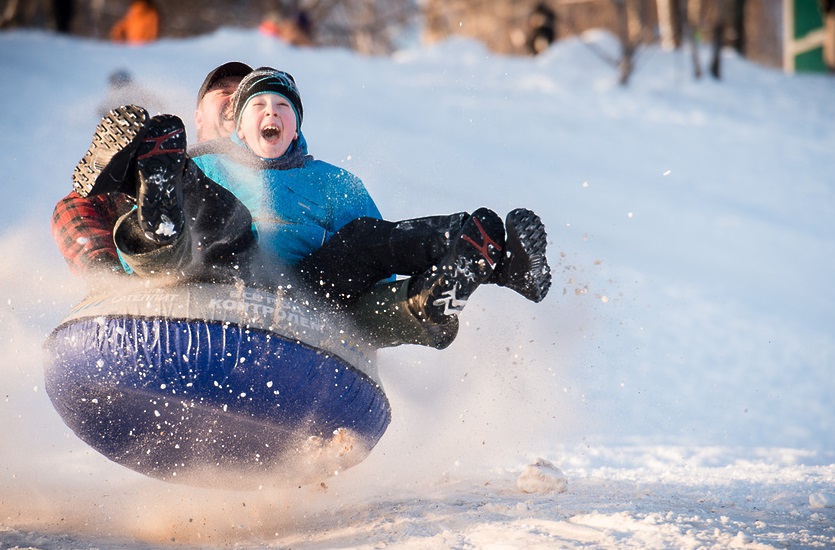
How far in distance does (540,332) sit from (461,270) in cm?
143

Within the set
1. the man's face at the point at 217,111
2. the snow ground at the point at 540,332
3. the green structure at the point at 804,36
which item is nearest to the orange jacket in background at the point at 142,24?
the snow ground at the point at 540,332

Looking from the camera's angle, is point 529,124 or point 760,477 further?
point 529,124

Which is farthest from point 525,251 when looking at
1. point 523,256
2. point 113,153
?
point 113,153

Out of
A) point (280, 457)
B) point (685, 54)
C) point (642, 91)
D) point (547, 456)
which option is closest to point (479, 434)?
point (547, 456)

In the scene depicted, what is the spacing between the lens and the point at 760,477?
142 inches

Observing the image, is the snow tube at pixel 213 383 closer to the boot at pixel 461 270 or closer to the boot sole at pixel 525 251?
the boot at pixel 461 270

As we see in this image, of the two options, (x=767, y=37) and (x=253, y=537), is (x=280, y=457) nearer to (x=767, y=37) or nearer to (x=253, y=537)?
(x=253, y=537)

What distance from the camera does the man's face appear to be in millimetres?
3627

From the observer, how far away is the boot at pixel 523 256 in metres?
2.95

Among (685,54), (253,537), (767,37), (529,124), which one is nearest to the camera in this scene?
(253,537)

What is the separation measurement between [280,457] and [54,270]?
50.6 inches

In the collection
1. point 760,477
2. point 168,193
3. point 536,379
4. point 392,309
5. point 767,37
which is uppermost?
point 767,37

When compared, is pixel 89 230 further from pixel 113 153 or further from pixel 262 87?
pixel 262 87

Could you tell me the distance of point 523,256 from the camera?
117 inches
